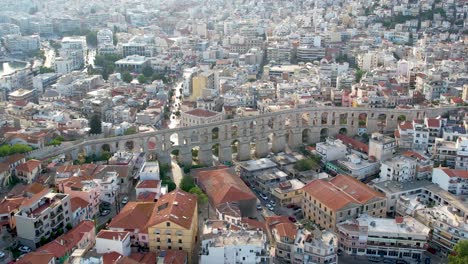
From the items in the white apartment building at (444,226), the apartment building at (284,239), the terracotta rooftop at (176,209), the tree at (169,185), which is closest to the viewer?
the terracotta rooftop at (176,209)

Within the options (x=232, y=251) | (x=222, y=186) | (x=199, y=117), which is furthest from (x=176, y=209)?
(x=199, y=117)

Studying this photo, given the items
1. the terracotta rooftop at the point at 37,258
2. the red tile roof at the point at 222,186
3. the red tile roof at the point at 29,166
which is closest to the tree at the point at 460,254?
the red tile roof at the point at 222,186

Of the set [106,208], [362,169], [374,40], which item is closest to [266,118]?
[362,169]

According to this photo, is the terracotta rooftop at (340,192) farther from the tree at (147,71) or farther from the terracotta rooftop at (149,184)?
the tree at (147,71)

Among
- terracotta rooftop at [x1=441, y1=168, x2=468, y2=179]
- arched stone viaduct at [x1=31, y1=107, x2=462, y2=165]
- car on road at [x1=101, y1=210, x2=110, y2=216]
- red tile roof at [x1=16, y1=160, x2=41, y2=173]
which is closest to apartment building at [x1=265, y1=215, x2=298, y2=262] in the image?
car on road at [x1=101, y1=210, x2=110, y2=216]

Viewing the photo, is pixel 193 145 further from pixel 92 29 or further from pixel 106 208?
pixel 92 29

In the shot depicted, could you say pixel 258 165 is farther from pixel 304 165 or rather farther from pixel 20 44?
pixel 20 44

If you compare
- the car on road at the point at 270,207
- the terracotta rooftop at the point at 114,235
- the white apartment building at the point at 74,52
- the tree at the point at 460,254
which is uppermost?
the white apartment building at the point at 74,52
